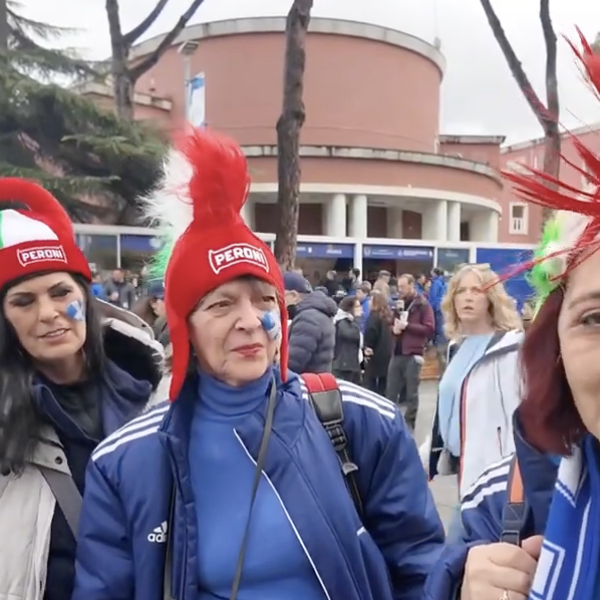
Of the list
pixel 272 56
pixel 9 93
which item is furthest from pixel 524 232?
pixel 9 93

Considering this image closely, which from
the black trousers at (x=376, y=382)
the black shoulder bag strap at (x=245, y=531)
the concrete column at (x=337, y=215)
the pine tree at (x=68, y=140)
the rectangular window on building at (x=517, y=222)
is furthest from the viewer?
the rectangular window on building at (x=517, y=222)

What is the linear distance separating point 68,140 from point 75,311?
13.9m

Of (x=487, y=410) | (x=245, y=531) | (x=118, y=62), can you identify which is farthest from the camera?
(x=118, y=62)

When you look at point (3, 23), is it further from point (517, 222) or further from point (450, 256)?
point (517, 222)

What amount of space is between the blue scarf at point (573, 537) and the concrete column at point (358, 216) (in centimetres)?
2694

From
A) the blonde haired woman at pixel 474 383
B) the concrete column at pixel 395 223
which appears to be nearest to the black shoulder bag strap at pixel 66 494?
the blonde haired woman at pixel 474 383

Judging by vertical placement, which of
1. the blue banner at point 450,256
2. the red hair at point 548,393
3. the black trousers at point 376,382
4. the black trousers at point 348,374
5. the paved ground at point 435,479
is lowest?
the paved ground at point 435,479

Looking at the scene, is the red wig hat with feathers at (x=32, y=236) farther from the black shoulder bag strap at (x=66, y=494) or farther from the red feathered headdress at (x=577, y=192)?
the red feathered headdress at (x=577, y=192)

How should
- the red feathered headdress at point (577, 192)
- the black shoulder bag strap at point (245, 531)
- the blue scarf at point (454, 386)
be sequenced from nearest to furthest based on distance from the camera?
1. the red feathered headdress at point (577, 192)
2. the black shoulder bag strap at point (245, 531)
3. the blue scarf at point (454, 386)

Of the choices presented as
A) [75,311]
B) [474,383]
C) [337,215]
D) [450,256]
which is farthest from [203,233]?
[337,215]

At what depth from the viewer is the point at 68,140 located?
48.8 ft

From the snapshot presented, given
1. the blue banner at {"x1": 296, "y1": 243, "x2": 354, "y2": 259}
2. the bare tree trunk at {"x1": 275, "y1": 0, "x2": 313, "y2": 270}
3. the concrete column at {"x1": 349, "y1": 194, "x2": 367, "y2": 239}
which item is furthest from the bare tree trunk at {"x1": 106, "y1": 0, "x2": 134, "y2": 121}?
the concrete column at {"x1": 349, "y1": 194, "x2": 367, "y2": 239}

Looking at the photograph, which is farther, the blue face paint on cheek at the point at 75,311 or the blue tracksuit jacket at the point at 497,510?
the blue face paint on cheek at the point at 75,311

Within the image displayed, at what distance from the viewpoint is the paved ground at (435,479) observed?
17.5 feet
